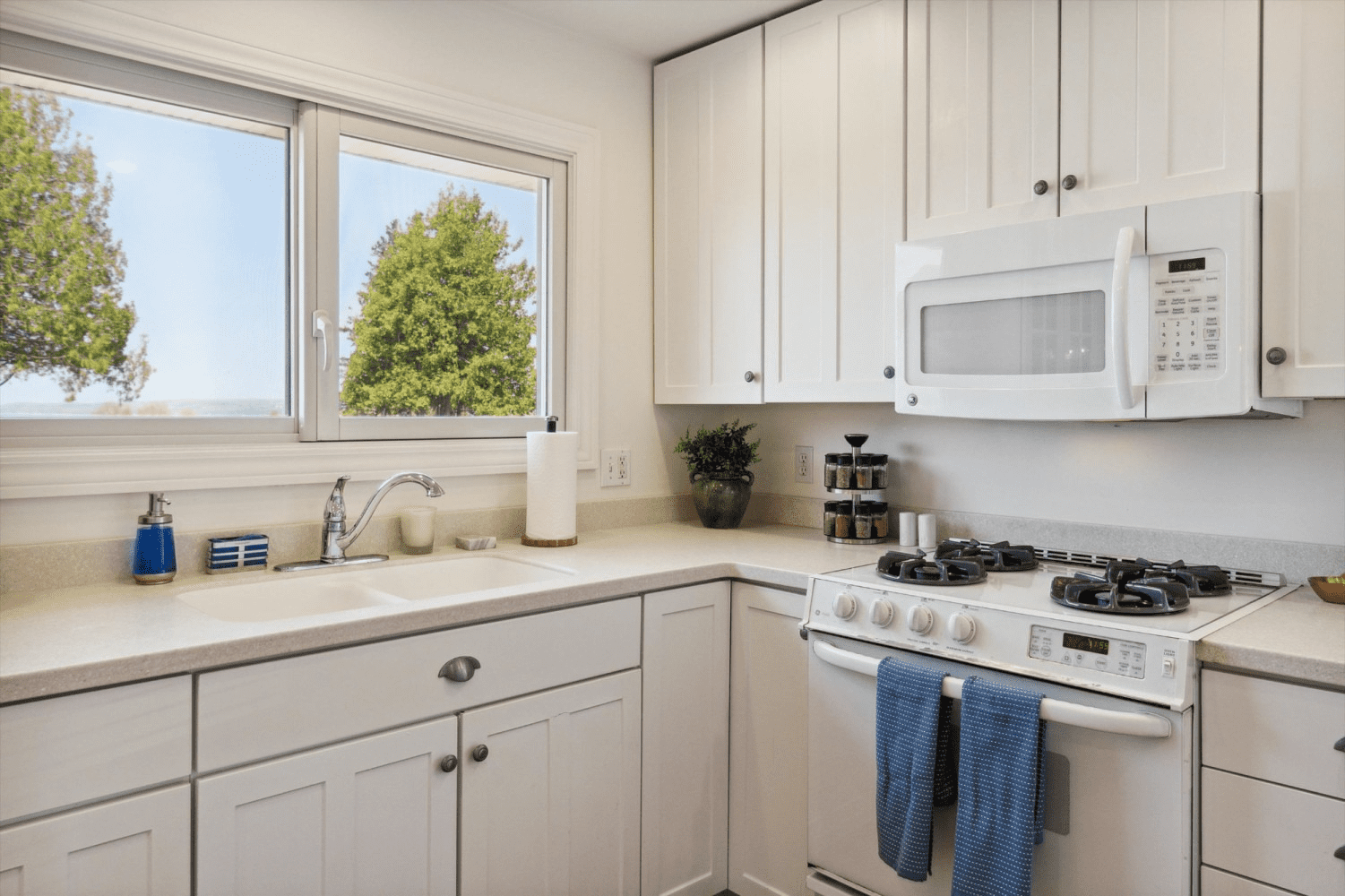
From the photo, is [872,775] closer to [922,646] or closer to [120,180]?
[922,646]

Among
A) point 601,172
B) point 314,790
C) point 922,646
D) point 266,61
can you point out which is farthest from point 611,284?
point 314,790

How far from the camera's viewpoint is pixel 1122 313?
180 centimetres

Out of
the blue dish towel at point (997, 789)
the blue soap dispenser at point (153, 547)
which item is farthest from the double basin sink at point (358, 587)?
the blue dish towel at point (997, 789)

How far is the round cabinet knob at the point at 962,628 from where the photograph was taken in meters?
1.72

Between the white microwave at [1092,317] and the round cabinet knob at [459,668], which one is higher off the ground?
the white microwave at [1092,317]

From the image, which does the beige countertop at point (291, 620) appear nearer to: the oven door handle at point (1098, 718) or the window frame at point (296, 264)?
the window frame at point (296, 264)

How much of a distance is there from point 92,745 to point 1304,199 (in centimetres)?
224

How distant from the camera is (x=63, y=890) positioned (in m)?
1.30

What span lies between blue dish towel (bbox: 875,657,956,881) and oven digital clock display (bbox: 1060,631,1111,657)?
9.2 inches

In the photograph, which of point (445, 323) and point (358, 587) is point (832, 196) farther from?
point (358, 587)

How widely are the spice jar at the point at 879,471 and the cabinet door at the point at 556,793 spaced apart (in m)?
0.92

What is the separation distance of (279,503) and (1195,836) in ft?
6.54

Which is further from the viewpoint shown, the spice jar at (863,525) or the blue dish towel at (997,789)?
the spice jar at (863,525)

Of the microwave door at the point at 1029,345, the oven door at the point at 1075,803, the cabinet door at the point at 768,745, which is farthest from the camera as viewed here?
the cabinet door at the point at 768,745
